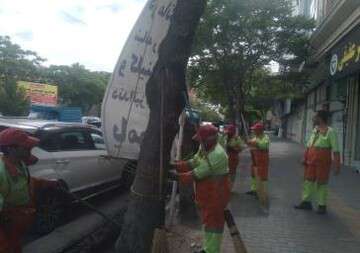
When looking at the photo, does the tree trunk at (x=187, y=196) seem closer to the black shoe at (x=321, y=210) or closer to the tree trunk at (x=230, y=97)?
the black shoe at (x=321, y=210)

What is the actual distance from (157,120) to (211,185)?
0.82 meters

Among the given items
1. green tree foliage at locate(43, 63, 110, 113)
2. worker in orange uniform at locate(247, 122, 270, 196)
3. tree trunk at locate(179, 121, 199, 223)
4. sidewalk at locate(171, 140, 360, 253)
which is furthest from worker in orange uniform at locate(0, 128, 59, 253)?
green tree foliage at locate(43, 63, 110, 113)

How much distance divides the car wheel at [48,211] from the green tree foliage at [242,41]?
14669mm

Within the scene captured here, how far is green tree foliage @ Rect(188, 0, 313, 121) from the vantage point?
21672 millimetres

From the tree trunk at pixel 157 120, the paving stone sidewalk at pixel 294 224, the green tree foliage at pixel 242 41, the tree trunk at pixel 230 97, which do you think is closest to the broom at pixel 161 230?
the tree trunk at pixel 157 120

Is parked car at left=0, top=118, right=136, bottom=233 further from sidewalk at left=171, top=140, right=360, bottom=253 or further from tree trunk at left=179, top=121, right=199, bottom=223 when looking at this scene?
sidewalk at left=171, top=140, right=360, bottom=253

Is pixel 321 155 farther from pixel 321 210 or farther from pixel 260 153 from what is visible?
pixel 260 153

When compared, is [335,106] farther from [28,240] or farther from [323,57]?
[28,240]

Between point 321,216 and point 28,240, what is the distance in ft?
15.1

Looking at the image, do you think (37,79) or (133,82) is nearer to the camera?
(133,82)

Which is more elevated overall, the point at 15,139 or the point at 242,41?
the point at 242,41

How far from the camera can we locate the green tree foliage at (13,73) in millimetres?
49469

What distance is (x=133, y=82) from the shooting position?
6215 millimetres

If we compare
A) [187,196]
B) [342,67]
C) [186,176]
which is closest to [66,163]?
[187,196]
